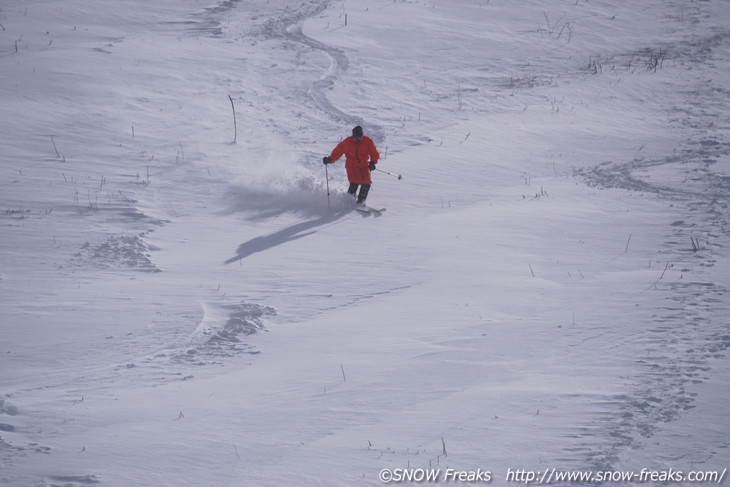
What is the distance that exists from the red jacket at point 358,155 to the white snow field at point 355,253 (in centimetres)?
50

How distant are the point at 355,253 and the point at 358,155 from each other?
6.80 feet

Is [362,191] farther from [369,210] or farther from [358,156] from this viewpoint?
[358,156]

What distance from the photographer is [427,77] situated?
16406mm

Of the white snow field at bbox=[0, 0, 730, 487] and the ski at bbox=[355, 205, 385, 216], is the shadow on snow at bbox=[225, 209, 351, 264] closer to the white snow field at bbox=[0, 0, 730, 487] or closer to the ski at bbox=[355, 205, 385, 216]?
the white snow field at bbox=[0, 0, 730, 487]

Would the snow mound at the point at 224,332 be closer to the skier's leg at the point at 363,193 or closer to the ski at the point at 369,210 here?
the ski at the point at 369,210

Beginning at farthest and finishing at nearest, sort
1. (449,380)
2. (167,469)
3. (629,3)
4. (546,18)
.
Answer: (629,3)
(546,18)
(449,380)
(167,469)

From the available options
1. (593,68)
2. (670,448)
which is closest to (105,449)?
(670,448)

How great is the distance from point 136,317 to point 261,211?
380 cm

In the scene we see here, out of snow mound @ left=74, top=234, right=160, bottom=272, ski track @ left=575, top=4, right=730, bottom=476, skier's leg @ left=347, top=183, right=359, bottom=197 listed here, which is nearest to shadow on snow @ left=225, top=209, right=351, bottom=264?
skier's leg @ left=347, top=183, right=359, bottom=197

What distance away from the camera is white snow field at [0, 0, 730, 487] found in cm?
495

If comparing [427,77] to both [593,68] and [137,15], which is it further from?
[137,15]

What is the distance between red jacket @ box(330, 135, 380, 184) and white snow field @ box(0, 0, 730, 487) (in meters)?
0.50

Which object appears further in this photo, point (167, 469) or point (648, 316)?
point (648, 316)

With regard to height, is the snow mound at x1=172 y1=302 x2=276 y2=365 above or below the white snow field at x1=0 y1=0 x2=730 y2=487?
below
